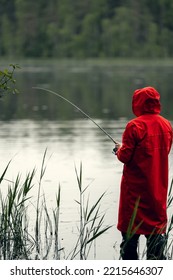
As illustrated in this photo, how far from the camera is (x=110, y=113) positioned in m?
24.2

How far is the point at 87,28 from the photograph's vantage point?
99500mm

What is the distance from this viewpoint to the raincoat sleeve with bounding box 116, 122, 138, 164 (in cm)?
603

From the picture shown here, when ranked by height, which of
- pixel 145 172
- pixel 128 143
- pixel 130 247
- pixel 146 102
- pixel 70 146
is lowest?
pixel 70 146

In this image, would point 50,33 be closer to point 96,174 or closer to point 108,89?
point 108,89

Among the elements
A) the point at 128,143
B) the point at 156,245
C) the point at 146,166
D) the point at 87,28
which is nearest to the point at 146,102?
the point at 128,143

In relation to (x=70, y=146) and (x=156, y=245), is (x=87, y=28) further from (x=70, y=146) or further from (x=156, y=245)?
(x=156, y=245)

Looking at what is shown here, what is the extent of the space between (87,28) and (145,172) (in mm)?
94206

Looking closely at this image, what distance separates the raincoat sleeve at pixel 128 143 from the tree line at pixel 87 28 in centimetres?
8781

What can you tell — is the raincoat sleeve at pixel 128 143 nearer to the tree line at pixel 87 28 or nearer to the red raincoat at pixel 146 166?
the red raincoat at pixel 146 166

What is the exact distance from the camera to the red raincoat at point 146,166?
20.0 feet

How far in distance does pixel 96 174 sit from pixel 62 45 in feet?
291

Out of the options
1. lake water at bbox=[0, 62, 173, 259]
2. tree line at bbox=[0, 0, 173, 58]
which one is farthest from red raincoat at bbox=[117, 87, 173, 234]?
tree line at bbox=[0, 0, 173, 58]

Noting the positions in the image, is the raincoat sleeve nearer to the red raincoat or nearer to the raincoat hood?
the red raincoat
